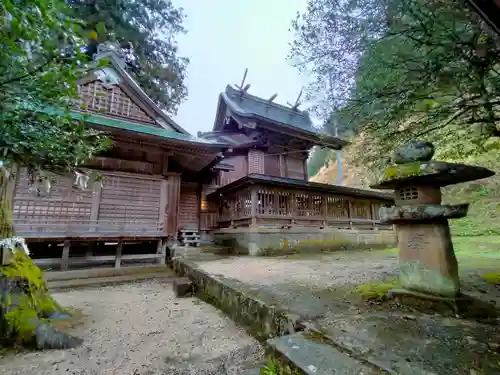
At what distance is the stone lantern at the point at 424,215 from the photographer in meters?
2.92

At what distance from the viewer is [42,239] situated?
7078 millimetres

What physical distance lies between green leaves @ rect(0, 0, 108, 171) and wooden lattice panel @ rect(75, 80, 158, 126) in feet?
24.1

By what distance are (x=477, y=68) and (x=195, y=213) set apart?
37.3 ft

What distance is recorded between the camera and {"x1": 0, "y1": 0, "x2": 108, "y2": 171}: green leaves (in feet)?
5.25

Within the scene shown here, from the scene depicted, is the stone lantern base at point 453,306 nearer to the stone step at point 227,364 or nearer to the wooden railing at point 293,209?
the stone step at point 227,364

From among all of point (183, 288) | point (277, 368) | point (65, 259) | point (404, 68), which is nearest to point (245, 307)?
point (277, 368)

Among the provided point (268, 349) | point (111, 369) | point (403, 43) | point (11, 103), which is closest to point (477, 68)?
point (403, 43)

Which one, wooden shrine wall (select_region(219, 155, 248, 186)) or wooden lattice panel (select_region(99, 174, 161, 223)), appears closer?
wooden lattice panel (select_region(99, 174, 161, 223))

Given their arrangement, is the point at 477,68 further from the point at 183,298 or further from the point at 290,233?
the point at 290,233

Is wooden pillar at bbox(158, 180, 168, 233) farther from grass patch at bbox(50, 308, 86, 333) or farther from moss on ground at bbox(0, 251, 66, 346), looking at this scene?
moss on ground at bbox(0, 251, 66, 346)

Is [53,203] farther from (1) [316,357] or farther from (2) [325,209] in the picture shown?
(2) [325,209]

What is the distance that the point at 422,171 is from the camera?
3014mm

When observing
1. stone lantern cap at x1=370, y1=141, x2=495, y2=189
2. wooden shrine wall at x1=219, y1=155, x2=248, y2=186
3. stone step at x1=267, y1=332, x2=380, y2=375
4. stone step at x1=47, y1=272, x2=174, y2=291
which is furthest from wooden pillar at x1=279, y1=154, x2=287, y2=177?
stone step at x1=267, y1=332, x2=380, y2=375

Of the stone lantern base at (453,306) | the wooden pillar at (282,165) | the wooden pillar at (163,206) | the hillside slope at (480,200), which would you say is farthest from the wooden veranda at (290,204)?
the stone lantern base at (453,306)
